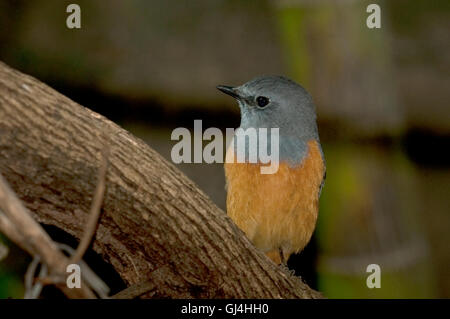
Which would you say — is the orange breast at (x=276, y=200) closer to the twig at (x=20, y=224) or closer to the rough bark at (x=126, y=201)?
the rough bark at (x=126, y=201)

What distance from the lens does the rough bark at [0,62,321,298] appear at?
2.95m

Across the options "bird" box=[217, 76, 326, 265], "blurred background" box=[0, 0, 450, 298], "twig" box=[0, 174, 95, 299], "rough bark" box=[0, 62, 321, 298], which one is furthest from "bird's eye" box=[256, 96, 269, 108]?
"twig" box=[0, 174, 95, 299]

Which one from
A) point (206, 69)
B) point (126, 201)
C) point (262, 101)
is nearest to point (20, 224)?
point (126, 201)

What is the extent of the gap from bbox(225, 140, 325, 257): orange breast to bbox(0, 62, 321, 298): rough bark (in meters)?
0.78

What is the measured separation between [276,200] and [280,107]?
79cm

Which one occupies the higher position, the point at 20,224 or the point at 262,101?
the point at 262,101

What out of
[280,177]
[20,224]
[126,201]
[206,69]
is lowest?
[20,224]

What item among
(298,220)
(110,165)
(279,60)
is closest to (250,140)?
(298,220)

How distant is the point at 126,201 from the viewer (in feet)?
10.4

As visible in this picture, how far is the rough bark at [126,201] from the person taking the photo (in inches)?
116

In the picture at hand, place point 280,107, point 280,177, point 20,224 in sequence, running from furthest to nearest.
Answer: point 280,107
point 280,177
point 20,224

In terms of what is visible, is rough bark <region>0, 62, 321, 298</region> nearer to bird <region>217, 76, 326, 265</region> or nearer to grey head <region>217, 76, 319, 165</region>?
bird <region>217, 76, 326, 265</region>

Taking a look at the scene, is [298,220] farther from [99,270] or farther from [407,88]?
[407,88]

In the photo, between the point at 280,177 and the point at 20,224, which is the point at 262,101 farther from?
the point at 20,224
